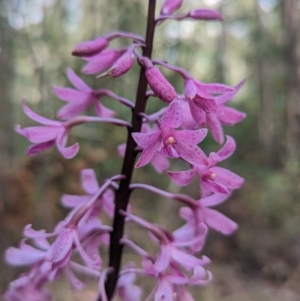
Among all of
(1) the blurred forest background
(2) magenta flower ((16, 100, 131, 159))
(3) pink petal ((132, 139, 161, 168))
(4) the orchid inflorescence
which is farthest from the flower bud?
(1) the blurred forest background

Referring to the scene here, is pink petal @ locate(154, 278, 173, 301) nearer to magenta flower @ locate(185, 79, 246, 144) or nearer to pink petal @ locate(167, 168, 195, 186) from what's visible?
pink petal @ locate(167, 168, 195, 186)

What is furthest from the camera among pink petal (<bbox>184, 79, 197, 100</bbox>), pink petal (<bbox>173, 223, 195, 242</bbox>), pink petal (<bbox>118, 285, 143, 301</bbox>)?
pink petal (<bbox>118, 285, 143, 301</bbox>)

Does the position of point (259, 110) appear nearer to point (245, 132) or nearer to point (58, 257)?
point (245, 132)

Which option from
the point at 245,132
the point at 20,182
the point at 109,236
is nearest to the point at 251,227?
the point at 245,132

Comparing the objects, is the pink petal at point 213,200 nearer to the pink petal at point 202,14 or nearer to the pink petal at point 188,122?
the pink petal at point 188,122

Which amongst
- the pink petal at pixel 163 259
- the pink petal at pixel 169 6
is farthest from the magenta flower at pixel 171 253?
the pink petal at pixel 169 6

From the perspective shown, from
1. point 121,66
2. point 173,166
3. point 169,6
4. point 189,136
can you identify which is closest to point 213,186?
point 189,136

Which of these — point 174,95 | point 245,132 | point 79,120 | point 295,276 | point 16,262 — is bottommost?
point 295,276
